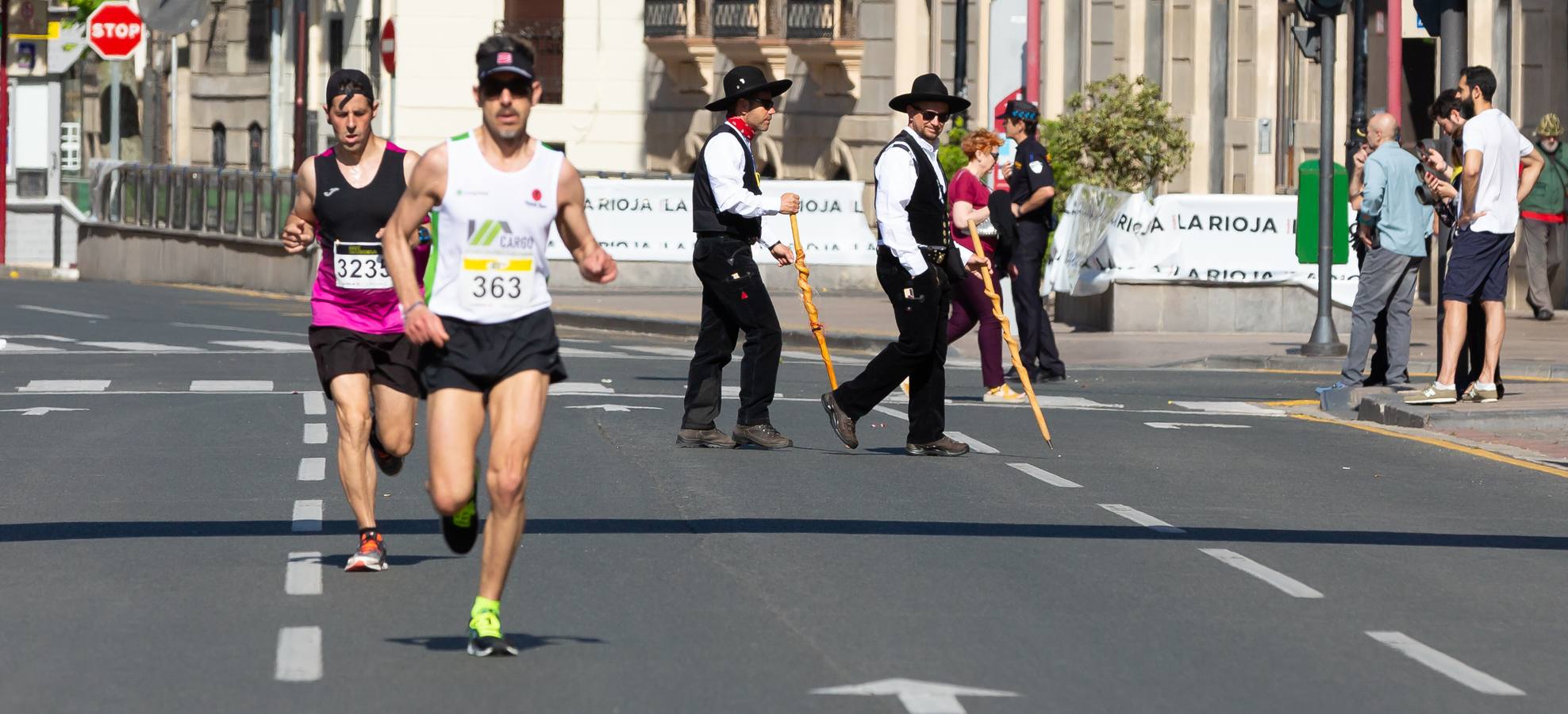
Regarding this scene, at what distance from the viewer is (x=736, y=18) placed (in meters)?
44.6

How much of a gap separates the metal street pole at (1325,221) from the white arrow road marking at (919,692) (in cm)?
1408

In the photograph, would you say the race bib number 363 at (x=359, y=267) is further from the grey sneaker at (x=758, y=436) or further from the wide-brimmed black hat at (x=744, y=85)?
the grey sneaker at (x=758, y=436)

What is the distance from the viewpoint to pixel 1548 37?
27109 mm

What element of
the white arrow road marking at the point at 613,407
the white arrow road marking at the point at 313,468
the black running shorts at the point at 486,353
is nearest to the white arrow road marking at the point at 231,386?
the white arrow road marking at the point at 613,407

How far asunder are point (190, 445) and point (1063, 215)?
13.3 meters

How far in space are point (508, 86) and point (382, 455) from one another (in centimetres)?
229

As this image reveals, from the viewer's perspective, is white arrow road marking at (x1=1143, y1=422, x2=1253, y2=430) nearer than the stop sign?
Yes

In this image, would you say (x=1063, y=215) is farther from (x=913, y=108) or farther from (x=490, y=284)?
(x=490, y=284)

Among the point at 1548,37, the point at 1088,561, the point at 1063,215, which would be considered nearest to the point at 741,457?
the point at 1088,561

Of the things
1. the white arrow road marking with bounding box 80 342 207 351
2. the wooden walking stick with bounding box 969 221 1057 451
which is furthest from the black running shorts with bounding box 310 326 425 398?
the white arrow road marking with bounding box 80 342 207 351

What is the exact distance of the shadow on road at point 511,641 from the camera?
760 centimetres

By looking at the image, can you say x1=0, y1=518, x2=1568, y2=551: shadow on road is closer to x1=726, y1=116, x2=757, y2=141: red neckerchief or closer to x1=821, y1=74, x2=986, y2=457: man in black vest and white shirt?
x1=821, y1=74, x2=986, y2=457: man in black vest and white shirt

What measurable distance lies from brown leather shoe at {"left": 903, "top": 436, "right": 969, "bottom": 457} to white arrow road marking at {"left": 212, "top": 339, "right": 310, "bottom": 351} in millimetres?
10158

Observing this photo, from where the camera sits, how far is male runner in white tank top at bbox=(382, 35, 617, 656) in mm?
7340
